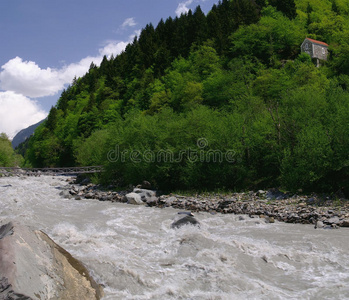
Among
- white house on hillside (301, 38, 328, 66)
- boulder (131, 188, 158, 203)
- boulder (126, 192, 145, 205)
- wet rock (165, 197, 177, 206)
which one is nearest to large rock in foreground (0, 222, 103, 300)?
wet rock (165, 197, 177, 206)

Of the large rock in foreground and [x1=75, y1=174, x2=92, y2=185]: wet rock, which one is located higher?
the large rock in foreground

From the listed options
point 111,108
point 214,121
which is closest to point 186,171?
point 214,121

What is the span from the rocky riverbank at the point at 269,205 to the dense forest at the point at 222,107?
1.88 m

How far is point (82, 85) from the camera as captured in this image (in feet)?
327

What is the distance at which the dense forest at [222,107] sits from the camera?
2264cm

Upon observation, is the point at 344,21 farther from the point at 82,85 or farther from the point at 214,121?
the point at 82,85

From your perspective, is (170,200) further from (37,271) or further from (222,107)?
(222,107)

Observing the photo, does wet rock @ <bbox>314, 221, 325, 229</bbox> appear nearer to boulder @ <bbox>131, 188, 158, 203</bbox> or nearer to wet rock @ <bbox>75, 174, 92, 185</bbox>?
boulder @ <bbox>131, 188, 158, 203</bbox>

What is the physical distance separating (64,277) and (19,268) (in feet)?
2.85

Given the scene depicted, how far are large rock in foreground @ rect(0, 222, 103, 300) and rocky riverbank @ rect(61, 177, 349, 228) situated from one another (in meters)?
10.3

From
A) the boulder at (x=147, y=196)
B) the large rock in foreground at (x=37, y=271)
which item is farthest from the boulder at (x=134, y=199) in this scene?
the large rock in foreground at (x=37, y=271)

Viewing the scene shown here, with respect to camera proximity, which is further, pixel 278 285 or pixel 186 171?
pixel 186 171

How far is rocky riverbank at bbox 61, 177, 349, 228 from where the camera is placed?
1384cm

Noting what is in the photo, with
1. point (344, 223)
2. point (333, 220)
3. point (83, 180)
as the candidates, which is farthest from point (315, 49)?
point (344, 223)
